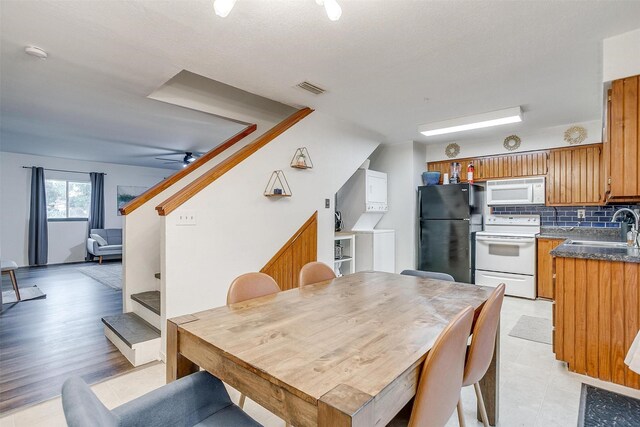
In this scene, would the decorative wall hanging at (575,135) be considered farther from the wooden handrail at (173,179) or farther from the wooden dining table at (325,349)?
the wooden handrail at (173,179)

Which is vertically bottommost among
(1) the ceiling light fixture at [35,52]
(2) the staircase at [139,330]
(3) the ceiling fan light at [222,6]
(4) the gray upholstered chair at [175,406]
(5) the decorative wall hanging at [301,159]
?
(2) the staircase at [139,330]

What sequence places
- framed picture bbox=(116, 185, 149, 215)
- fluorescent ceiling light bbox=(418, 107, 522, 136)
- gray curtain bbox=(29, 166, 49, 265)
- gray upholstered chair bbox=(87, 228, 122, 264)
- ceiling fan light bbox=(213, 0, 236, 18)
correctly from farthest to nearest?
framed picture bbox=(116, 185, 149, 215), gray upholstered chair bbox=(87, 228, 122, 264), gray curtain bbox=(29, 166, 49, 265), fluorescent ceiling light bbox=(418, 107, 522, 136), ceiling fan light bbox=(213, 0, 236, 18)

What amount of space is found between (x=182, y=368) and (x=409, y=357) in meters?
0.94

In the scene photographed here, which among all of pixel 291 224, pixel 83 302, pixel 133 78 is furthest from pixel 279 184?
pixel 83 302

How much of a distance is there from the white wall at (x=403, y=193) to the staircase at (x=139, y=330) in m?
3.72

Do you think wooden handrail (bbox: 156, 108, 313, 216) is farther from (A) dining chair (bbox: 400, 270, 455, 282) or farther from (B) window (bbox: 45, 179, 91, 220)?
(B) window (bbox: 45, 179, 91, 220)

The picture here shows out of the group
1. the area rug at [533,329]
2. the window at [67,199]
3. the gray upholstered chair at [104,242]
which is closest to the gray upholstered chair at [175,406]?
the area rug at [533,329]

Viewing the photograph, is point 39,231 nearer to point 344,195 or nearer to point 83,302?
point 83,302

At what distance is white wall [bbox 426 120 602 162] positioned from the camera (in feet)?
13.7

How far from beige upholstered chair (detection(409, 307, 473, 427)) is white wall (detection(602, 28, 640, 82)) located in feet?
7.66

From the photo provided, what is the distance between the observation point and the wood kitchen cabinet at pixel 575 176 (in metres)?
4.14

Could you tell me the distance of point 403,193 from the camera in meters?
5.24

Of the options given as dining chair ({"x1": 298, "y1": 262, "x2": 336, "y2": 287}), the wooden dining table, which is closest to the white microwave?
the wooden dining table

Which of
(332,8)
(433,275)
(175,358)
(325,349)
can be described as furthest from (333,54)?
(175,358)
